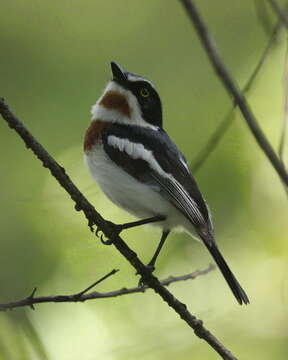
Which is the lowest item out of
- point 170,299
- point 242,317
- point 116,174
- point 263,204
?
point 242,317

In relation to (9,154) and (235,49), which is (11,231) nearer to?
(9,154)

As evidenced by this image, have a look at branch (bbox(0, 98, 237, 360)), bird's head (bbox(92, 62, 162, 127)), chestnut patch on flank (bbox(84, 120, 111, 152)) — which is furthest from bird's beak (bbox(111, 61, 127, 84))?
branch (bbox(0, 98, 237, 360))

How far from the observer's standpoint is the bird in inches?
150

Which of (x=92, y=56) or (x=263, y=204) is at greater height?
(x=92, y=56)

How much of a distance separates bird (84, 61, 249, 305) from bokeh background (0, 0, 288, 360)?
416 mm

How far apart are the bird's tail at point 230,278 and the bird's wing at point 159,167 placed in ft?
0.50

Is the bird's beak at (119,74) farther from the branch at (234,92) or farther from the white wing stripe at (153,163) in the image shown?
the branch at (234,92)

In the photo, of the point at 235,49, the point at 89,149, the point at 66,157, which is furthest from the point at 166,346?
the point at 235,49

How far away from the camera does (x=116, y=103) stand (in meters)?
4.28

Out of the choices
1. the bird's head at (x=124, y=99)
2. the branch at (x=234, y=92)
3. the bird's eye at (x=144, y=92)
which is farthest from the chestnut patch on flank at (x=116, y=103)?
the branch at (x=234, y=92)

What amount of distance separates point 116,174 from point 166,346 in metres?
1.17

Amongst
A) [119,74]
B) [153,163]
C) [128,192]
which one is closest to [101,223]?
[128,192]

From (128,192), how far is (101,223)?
532 mm

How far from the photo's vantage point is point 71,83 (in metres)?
5.66
